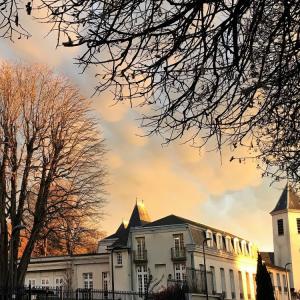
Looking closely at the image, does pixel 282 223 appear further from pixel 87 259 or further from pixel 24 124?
pixel 24 124

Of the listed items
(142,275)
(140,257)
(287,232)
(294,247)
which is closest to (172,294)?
(142,275)

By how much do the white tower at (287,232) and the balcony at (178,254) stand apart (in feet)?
127

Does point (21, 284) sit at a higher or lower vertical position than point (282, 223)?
lower

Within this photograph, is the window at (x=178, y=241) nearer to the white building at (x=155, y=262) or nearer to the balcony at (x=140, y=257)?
the white building at (x=155, y=262)

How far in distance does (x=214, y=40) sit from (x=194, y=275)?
134 feet

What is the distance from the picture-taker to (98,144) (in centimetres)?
3578

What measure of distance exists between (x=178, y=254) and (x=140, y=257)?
3878 mm

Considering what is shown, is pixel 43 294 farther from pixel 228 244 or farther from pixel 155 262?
pixel 228 244

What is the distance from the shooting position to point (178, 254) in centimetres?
5662

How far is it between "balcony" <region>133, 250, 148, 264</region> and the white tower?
128 feet

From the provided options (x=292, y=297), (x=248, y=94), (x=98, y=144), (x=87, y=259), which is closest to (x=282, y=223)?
(x=292, y=297)

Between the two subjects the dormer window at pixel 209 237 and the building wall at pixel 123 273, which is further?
the dormer window at pixel 209 237

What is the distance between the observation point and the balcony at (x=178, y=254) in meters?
56.2

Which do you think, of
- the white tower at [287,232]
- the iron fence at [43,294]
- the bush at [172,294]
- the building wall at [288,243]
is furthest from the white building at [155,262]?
the white tower at [287,232]
